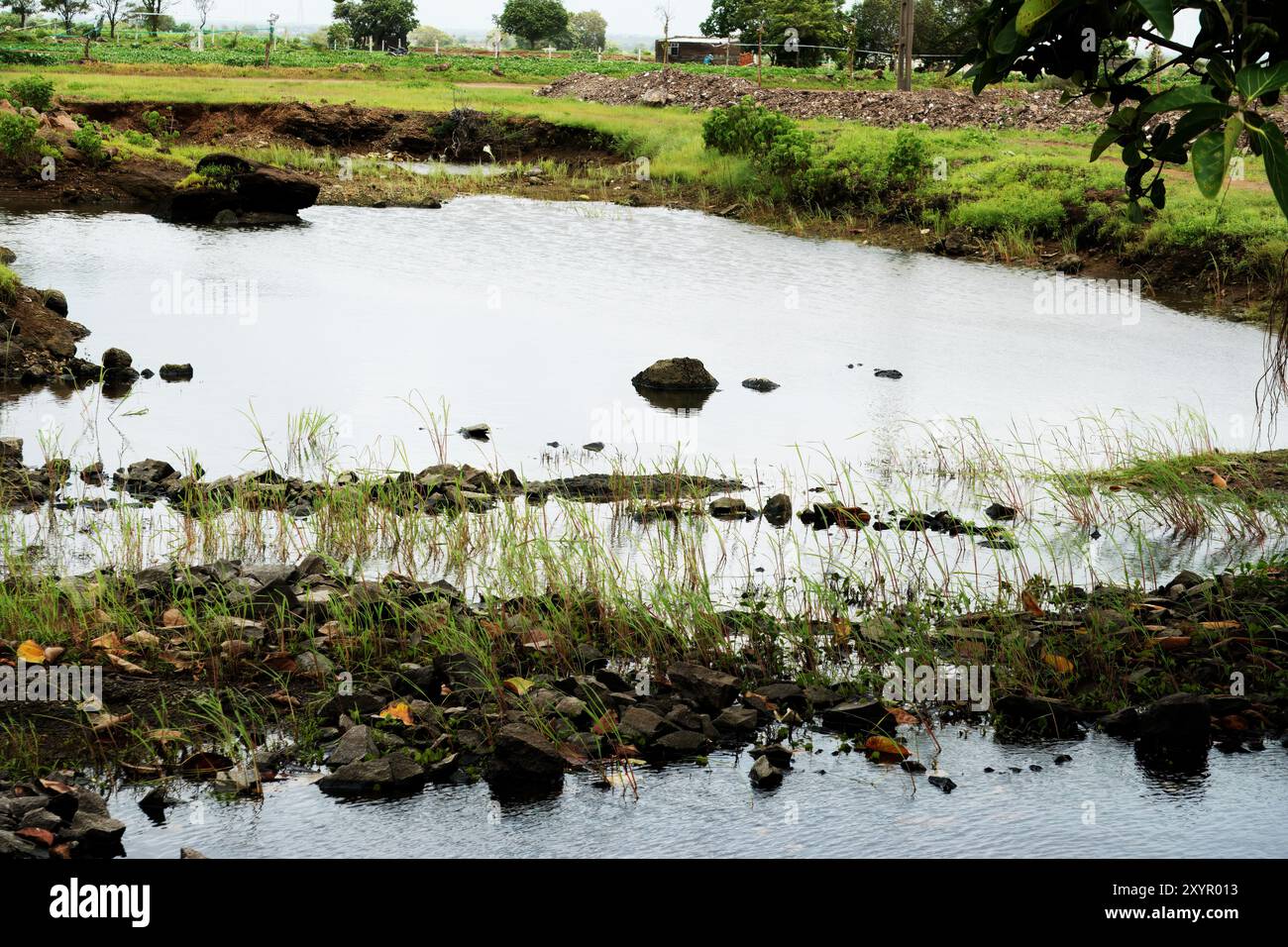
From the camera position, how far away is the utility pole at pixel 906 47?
39.4m

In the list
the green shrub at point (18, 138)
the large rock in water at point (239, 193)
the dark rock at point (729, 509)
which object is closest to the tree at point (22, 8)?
the green shrub at point (18, 138)

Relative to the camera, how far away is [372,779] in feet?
17.5

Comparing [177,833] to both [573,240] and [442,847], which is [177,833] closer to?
[442,847]

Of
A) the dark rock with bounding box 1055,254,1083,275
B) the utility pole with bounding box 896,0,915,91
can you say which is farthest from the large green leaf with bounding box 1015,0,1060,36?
the utility pole with bounding box 896,0,915,91

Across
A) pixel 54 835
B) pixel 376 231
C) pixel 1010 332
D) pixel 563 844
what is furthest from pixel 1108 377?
pixel 376 231

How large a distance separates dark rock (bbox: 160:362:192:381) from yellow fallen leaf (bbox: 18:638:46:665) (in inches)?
274

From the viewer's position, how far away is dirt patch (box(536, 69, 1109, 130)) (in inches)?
1336

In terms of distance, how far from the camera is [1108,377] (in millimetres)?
13688

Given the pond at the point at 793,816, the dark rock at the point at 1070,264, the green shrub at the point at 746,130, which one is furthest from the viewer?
the green shrub at the point at 746,130

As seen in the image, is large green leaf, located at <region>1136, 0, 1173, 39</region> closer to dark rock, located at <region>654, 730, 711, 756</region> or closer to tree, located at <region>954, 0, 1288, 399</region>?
tree, located at <region>954, 0, 1288, 399</region>

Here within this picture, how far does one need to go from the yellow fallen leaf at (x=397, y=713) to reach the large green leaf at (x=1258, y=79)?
3915 mm

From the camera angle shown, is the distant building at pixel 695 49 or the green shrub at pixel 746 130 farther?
the distant building at pixel 695 49

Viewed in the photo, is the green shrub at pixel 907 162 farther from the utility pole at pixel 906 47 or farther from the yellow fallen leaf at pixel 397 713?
the yellow fallen leaf at pixel 397 713
